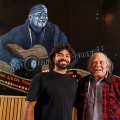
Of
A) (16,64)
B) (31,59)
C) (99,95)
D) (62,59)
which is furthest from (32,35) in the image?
(99,95)

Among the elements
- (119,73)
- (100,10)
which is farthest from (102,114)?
(100,10)

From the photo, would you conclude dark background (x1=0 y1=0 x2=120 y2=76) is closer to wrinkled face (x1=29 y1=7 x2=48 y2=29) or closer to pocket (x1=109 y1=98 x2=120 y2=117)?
wrinkled face (x1=29 y1=7 x2=48 y2=29)

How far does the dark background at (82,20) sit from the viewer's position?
3.48 meters

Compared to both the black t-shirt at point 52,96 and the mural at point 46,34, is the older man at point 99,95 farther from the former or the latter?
the mural at point 46,34

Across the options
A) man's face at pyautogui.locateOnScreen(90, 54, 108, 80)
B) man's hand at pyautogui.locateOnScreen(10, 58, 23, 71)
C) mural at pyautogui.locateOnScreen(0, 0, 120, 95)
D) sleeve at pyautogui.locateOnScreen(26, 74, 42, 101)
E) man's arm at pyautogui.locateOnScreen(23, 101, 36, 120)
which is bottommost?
man's arm at pyautogui.locateOnScreen(23, 101, 36, 120)

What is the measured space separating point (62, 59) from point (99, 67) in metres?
0.34

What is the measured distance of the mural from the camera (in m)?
3.54

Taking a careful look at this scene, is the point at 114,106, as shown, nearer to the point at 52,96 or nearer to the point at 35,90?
the point at 52,96

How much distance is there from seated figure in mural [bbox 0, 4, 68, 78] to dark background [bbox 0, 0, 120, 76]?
0.26ft

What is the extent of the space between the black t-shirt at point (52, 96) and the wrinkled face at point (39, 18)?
2051 millimetres

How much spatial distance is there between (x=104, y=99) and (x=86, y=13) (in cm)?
194

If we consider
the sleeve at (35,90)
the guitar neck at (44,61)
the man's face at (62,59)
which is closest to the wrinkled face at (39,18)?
the guitar neck at (44,61)

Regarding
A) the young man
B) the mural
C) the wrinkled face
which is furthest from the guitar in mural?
the young man

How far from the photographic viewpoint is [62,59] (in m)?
2.03
